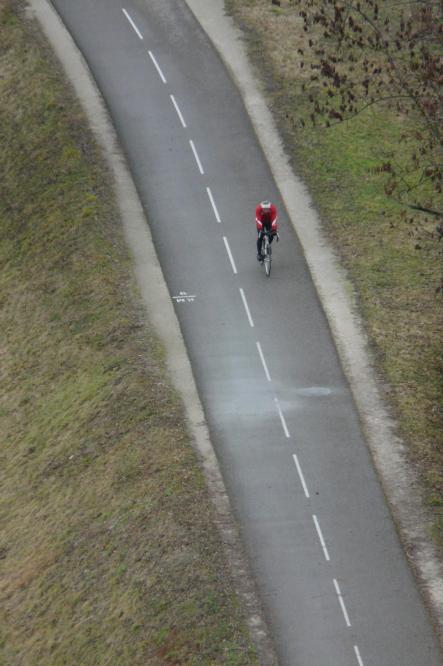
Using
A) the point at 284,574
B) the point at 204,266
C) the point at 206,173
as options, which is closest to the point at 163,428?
the point at 284,574

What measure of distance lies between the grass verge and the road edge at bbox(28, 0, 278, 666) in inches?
176

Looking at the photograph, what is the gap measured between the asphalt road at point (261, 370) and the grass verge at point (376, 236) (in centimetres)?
129

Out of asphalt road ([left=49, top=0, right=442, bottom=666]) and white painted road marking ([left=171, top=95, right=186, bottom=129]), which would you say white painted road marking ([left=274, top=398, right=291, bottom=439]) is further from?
white painted road marking ([left=171, top=95, right=186, bottom=129])

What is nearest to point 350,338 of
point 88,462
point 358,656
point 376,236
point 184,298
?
point 184,298

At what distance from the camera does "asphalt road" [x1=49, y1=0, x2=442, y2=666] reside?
2606 centimetres

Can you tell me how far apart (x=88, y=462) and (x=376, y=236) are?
12.9 metres

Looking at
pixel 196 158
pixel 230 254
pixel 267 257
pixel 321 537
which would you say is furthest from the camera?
pixel 196 158

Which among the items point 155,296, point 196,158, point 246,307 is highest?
point 155,296

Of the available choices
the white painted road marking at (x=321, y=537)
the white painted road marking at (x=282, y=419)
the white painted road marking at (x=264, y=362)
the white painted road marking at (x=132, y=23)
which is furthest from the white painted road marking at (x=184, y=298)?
the white painted road marking at (x=132, y=23)

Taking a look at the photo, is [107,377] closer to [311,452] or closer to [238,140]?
[311,452]

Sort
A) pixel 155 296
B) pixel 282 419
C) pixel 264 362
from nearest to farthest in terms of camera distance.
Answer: pixel 282 419, pixel 264 362, pixel 155 296

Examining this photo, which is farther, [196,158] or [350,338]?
[196,158]

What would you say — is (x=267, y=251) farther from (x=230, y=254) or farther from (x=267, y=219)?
(x=230, y=254)

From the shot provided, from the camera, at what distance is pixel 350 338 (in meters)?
34.4
